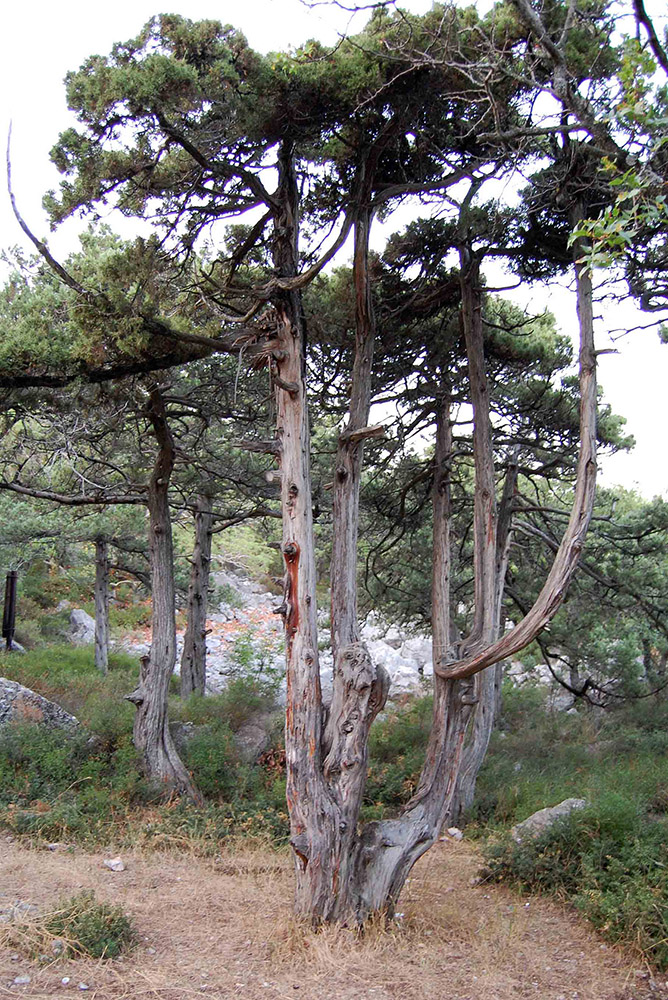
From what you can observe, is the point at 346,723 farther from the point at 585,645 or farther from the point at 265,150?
the point at 585,645

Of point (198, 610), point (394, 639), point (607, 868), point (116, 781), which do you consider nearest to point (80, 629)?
point (394, 639)

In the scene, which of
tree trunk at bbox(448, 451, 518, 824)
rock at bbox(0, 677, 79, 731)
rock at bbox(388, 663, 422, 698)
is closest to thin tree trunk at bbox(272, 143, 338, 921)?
tree trunk at bbox(448, 451, 518, 824)

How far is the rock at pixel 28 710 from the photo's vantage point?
11094 mm

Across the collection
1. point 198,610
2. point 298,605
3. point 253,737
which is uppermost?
point 198,610

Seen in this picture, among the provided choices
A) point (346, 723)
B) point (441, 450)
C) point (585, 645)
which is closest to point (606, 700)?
point (585, 645)

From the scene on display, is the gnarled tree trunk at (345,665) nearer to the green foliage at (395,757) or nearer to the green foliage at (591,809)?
the green foliage at (591,809)

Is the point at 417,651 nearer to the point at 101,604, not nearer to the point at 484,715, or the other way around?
the point at 101,604

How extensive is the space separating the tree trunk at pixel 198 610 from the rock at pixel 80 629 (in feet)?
35.7

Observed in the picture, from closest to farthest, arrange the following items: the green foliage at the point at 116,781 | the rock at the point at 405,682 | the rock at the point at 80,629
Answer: the green foliage at the point at 116,781, the rock at the point at 405,682, the rock at the point at 80,629

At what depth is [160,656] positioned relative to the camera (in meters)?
10.8

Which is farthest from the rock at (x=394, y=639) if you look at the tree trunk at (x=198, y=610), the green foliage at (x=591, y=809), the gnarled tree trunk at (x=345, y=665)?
the gnarled tree trunk at (x=345, y=665)

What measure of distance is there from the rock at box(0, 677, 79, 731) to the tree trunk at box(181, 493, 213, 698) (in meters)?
3.68

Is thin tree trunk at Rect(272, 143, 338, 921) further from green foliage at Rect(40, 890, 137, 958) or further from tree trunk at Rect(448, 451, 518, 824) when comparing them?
tree trunk at Rect(448, 451, 518, 824)

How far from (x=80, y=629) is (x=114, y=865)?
19357mm
